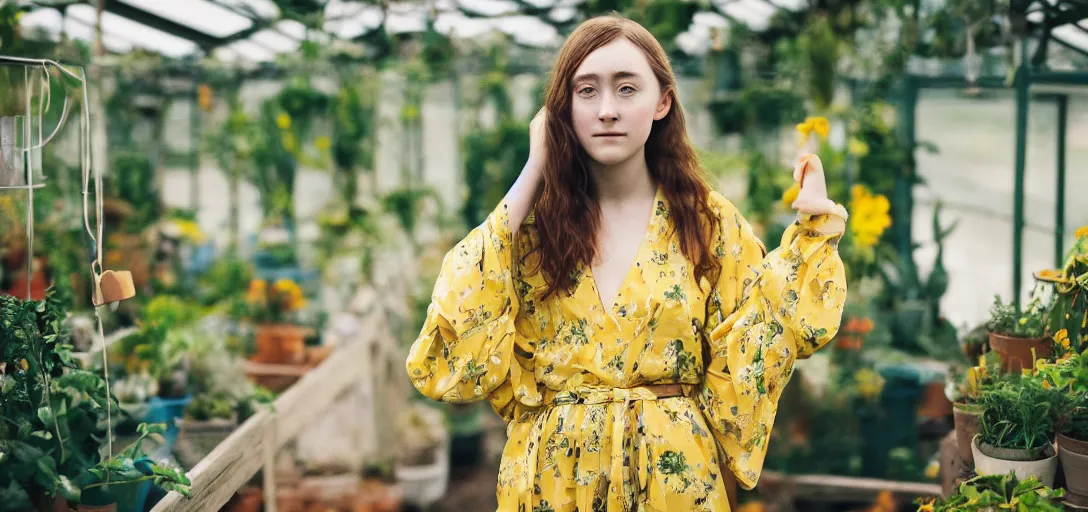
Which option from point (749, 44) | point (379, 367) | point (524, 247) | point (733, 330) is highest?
point (749, 44)

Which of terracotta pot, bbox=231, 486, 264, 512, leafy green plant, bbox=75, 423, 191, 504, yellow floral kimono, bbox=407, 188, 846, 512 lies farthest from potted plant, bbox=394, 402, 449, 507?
yellow floral kimono, bbox=407, 188, 846, 512

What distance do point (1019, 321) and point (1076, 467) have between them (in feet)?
1.49

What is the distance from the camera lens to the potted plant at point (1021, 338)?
2219 mm

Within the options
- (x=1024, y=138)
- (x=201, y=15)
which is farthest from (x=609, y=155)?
(x=201, y=15)

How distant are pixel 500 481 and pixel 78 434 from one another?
78cm

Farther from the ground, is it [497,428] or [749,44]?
[749,44]

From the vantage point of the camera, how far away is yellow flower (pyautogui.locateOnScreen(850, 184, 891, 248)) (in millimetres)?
3828

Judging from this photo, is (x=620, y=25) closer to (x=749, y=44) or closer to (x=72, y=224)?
(x=749, y=44)

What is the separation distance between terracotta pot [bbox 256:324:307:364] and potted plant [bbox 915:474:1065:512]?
293cm

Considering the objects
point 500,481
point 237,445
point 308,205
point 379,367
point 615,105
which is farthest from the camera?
point 308,205

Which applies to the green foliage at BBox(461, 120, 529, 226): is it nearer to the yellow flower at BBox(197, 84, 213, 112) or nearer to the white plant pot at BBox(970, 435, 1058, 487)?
the yellow flower at BBox(197, 84, 213, 112)

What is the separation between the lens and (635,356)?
1.78 metres

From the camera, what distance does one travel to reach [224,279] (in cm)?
496

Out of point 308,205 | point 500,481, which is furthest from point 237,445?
point 308,205
